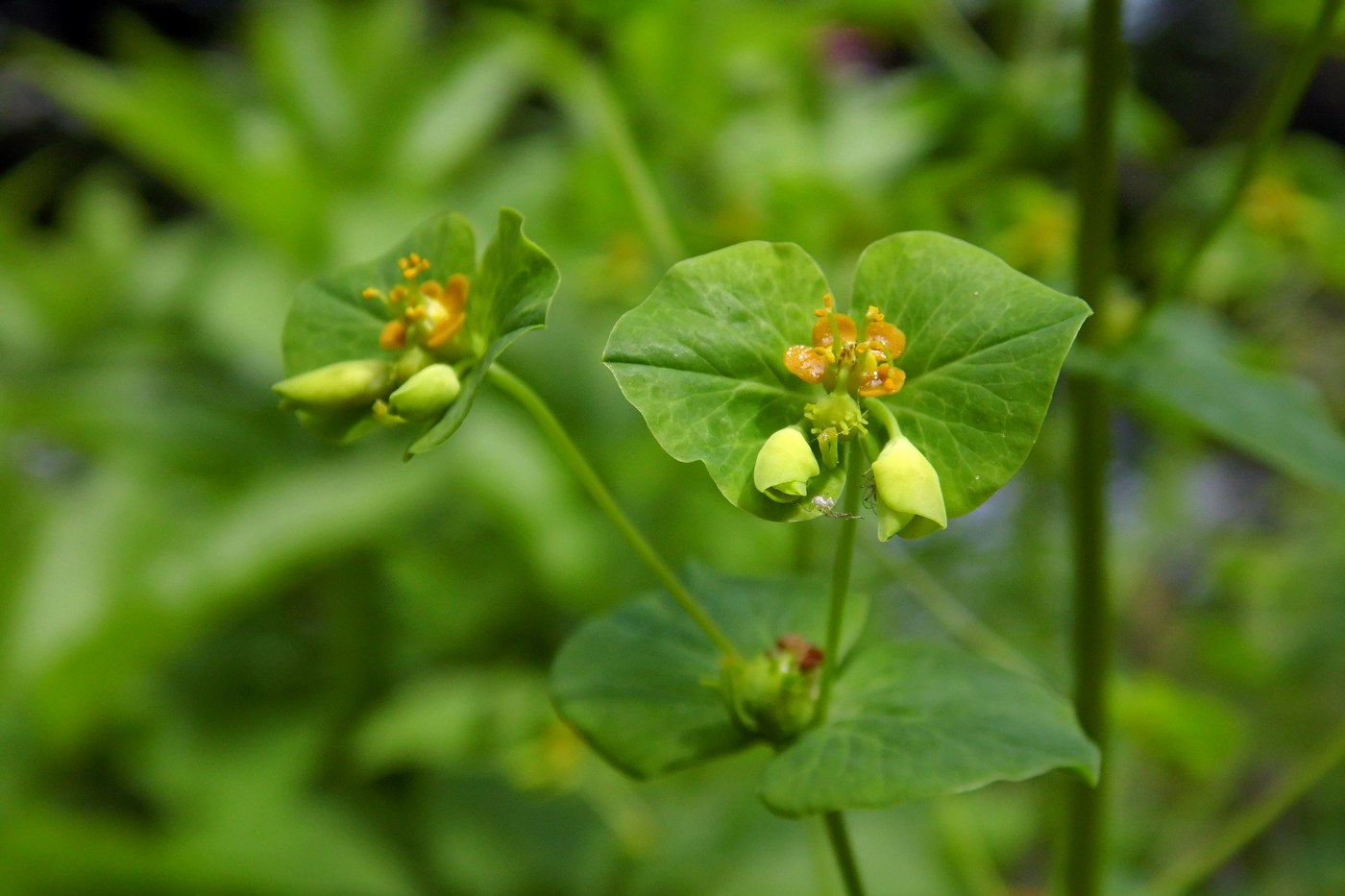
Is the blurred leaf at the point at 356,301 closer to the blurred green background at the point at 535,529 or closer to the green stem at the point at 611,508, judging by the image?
the green stem at the point at 611,508

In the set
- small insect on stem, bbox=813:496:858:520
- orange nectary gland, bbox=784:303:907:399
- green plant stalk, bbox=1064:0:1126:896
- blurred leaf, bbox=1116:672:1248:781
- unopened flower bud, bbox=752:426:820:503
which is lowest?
blurred leaf, bbox=1116:672:1248:781

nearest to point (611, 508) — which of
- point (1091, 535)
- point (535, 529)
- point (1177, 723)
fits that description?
point (1091, 535)

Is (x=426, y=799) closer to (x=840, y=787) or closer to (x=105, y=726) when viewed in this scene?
(x=105, y=726)

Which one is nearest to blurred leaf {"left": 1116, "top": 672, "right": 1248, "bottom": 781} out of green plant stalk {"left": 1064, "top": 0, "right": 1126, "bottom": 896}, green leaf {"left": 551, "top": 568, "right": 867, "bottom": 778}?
green plant stalk {"left": 1064, "top": 0, "right": 1126, "bottom": 896}

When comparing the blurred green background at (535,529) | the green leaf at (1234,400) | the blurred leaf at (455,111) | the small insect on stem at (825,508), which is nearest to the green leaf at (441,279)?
the small insect on stem at (825,508)

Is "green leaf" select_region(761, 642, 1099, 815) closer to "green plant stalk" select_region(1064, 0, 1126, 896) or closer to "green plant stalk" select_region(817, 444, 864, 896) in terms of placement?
"green plant stalk" select_region(817, 444, 864, 896)

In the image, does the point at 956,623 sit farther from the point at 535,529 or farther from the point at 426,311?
the point at 535,529

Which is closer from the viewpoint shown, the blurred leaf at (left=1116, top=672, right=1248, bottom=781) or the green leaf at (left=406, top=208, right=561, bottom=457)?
the green leaf at (left=406, top=208, right=561, bottom=457)

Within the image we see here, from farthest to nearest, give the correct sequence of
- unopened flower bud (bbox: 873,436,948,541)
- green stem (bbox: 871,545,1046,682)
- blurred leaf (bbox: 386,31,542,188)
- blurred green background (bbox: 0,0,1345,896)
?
blurred leaf (bbox: 386,31,542,188)
blurred green background (bbox: 0,0,1345,896)
green stem (bbox: 871,545,1046,682)
unopened flower bud (bbox: 873,436,948,541)
